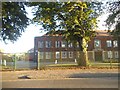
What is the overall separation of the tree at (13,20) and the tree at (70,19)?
3514mm

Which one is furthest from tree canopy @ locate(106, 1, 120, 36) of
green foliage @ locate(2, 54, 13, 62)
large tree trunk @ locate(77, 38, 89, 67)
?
green foliage @ locate(2, 54, 13, 62)

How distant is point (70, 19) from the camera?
2812 centimetres

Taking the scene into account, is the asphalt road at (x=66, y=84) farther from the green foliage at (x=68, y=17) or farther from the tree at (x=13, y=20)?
the green foliage at (x=68, y=17)

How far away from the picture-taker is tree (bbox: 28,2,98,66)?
27.8 metres

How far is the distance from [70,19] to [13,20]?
7177mm

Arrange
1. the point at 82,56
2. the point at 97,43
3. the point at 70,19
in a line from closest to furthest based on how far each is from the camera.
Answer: the point at 70,19 → the point at 82,56 → the point at 97,43

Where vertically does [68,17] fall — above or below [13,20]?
above

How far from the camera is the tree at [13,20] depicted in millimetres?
20531

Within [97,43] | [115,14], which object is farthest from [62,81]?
[97,43]

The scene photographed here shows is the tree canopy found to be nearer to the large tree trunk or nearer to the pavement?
the pavement

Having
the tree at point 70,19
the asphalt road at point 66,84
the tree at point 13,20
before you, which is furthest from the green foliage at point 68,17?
the asphalt road at point 66,84

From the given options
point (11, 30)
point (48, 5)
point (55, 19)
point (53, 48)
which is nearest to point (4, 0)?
point (11, 30)

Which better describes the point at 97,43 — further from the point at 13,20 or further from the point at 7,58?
the point at 13,20

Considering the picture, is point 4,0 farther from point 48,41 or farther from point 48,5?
point 48,41
